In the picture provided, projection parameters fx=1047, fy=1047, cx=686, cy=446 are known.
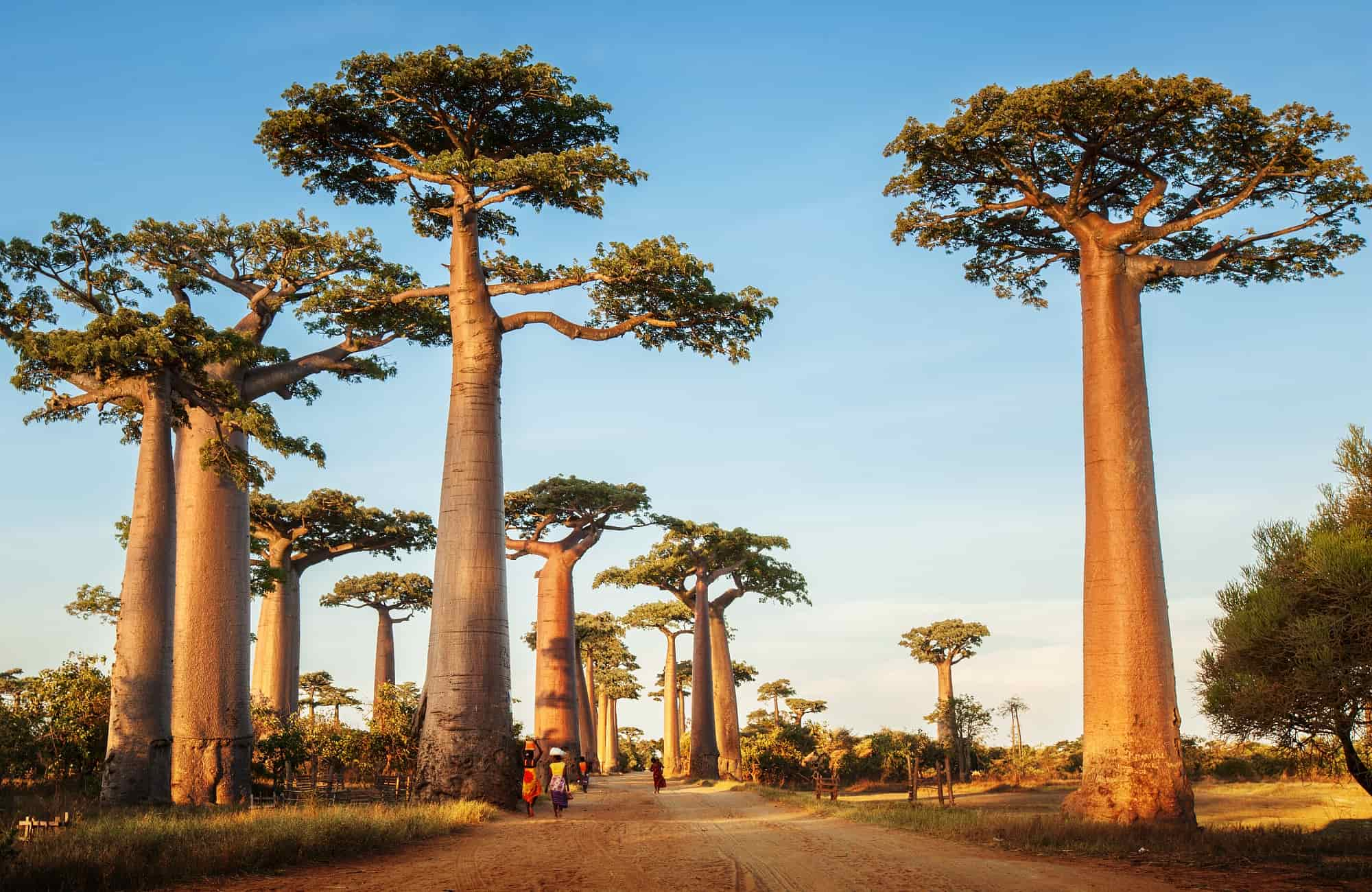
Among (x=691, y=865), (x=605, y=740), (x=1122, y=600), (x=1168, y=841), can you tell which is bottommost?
(x=605, y=740)

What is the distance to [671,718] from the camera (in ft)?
177

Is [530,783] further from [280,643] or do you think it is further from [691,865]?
[280,643]

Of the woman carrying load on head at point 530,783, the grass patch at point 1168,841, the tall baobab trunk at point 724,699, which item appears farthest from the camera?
the tall baobab trunk at point 724,699

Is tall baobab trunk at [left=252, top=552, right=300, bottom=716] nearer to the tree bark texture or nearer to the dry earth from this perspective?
the tree bark texture

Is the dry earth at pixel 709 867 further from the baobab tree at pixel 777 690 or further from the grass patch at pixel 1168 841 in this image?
the baobab tree at pixel 777 690

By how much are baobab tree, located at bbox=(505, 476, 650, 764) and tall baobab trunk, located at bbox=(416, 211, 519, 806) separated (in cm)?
1489

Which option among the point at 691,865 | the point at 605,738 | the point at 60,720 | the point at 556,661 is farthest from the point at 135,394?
the point at 605,738

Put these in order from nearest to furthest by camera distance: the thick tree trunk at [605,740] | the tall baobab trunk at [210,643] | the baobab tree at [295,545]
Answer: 1. the tall baobab trunk at [210,643]
2. the baobab tree at [295,545]
3. the thick tree trunk at [605,740]

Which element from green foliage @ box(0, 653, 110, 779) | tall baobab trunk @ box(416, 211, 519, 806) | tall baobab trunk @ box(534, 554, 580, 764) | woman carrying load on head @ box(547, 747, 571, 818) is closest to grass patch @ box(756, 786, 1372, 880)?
woman carrying load on head @ box(547, 747, 571, 818)

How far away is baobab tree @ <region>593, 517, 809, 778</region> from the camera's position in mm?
36812

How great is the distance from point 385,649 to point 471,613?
2948cm

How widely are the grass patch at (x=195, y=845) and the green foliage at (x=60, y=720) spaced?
7.47 meters

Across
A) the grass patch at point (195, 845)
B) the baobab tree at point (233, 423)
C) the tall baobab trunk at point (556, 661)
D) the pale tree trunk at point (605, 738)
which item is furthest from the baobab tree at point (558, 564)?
the pale tree trunk at point (605, 738)

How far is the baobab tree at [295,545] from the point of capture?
107 ft
